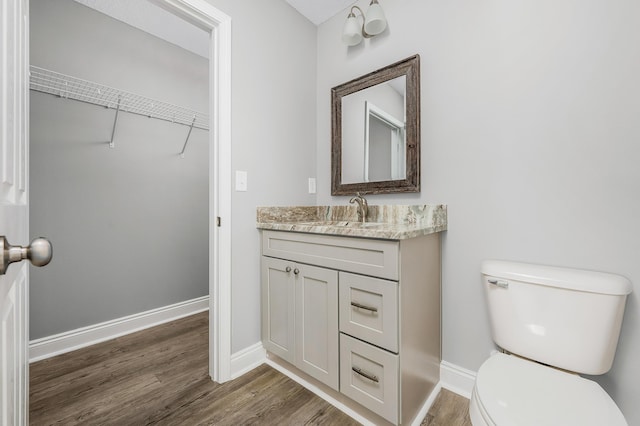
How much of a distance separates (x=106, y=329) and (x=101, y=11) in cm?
232

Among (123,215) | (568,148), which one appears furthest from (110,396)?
(568,148)

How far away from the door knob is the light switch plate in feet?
3.93

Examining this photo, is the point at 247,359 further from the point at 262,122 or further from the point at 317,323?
the point at 262,122

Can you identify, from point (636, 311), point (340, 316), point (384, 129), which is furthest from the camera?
point (384, 129)

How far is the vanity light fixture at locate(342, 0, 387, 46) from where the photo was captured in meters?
1.64

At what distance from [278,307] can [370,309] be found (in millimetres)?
653

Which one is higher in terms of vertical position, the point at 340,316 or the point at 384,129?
the point at 384,129

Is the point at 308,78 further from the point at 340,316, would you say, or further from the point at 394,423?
A: the point at 394,423

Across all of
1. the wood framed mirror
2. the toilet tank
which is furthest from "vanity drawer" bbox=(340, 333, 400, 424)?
the wood framed mirror

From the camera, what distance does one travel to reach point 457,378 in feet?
4.79

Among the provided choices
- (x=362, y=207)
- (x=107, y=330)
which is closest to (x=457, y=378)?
(x=362, y=207)

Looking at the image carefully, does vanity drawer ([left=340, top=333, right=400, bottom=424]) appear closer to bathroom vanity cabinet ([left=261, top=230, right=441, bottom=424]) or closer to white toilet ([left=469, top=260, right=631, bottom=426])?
bathroom vanity cabinet ([left=261, top=230, right=441, bottom=424])

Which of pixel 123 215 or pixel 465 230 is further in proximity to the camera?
pixel 123 215

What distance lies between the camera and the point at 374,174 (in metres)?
1.80
